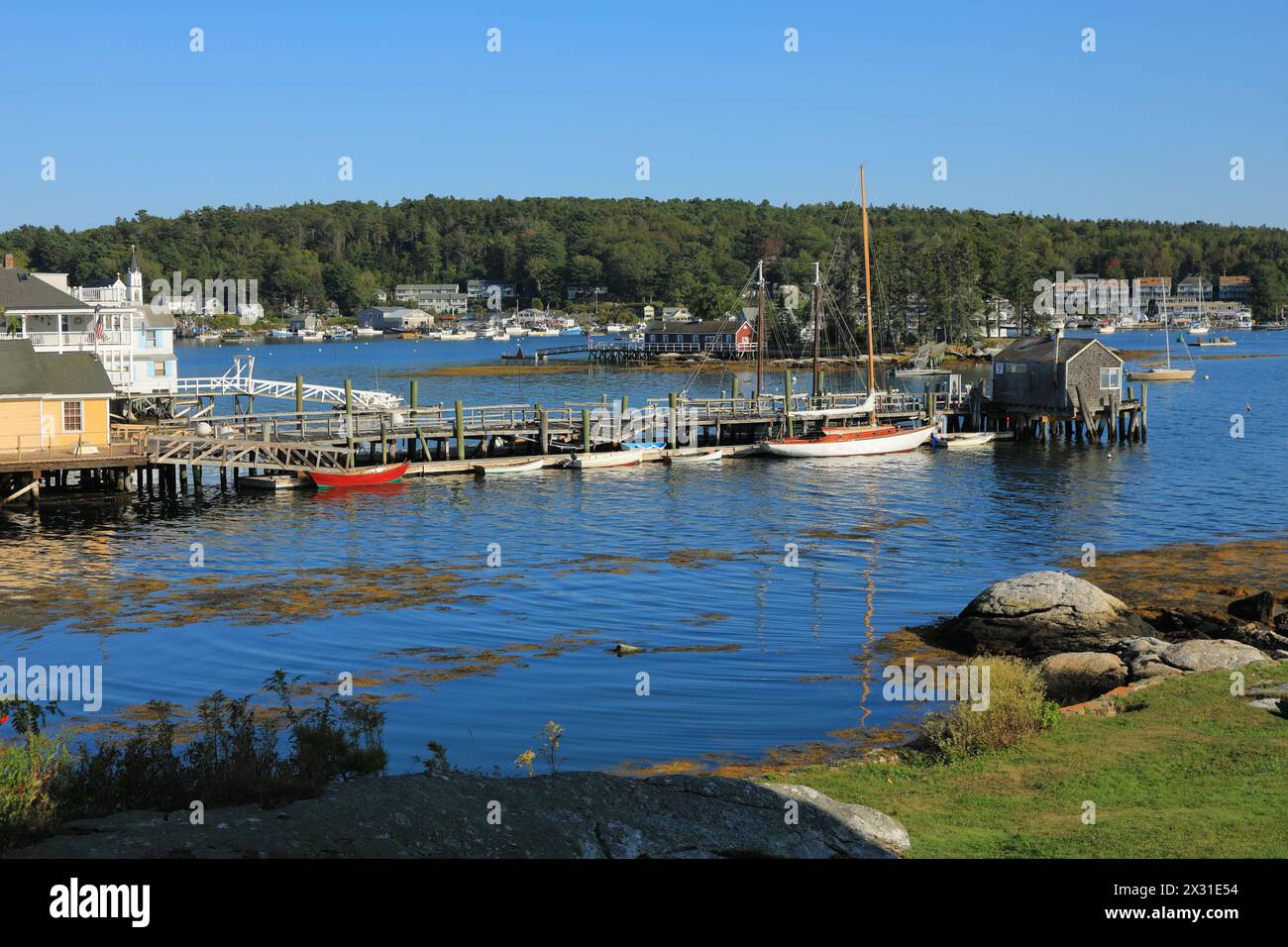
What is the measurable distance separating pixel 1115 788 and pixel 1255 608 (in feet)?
55.0

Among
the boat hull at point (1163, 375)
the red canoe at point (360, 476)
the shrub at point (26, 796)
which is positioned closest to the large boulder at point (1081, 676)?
the shrub at point (26, 796)

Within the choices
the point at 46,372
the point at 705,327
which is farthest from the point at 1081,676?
the point at 705,327

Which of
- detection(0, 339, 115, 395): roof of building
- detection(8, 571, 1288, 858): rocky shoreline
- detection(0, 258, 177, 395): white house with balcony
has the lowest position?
detection(8, 571, 1288, 858): rocky shoreline

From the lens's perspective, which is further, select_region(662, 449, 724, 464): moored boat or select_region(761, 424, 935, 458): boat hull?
select_region(761, 424, 935, 458): boat hull

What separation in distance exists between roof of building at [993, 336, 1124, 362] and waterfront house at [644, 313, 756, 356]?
80483mm

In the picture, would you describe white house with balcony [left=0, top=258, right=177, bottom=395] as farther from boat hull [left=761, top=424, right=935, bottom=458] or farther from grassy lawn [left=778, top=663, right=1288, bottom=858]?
grassy lawn [left=778, top=663, right=1288, bottom=858]

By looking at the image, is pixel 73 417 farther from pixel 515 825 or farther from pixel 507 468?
pixel 515 825

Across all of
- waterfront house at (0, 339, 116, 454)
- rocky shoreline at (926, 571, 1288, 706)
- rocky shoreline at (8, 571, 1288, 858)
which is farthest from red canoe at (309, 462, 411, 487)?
rocky shoreline at (8, 571, 1288, 858)

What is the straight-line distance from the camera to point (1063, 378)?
74062 millimetres

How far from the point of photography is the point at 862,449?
2739 inches

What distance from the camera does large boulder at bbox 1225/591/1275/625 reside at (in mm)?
29562

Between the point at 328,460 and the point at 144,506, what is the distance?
881cm
